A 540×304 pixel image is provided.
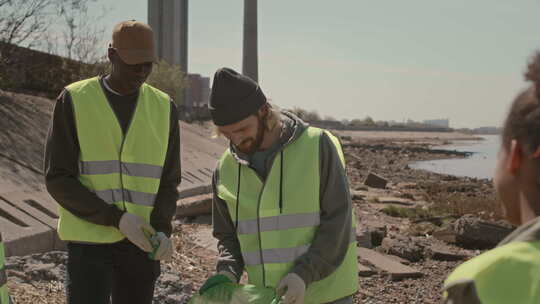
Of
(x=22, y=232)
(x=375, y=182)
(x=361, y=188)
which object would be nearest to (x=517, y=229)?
(x=22, y=232)

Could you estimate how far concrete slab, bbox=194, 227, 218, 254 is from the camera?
25.8ft

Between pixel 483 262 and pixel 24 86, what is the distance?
14006mm

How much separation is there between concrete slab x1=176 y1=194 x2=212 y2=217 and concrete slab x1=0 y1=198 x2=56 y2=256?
271cm

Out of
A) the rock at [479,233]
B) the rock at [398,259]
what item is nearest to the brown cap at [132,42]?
the rock at [398,259]

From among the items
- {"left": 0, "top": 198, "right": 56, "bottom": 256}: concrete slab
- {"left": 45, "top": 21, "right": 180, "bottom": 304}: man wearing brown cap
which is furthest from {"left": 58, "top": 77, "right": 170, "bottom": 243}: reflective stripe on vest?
{"left": 0, "top": 198, "right": 56, "bottom": 256}: concrete slab

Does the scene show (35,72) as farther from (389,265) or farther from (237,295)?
(237,295)

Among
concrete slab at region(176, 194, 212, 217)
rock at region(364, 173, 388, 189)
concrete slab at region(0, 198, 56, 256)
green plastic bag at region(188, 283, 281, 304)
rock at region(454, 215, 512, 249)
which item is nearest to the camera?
green plastic bag at region(188, 283, 281, 304)

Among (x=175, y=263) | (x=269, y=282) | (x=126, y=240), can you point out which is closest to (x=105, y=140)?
(x=126, y=240)

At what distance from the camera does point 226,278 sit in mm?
2732

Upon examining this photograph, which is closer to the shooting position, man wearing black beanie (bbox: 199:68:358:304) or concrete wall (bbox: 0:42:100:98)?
man wearing black beanie (bbox: 199:68:358:304)

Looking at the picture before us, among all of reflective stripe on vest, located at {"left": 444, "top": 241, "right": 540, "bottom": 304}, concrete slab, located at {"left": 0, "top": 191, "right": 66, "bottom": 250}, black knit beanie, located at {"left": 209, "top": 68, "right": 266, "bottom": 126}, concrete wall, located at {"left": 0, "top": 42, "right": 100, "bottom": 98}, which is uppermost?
black knit beanie, located at {"left": 209, "top": 68, "right": 266, "bottom": 126}

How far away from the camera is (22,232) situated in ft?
20.3

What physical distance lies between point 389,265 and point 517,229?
21.7 feet

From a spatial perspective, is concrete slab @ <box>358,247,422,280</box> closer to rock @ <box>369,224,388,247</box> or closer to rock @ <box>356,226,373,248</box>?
rock @ <box>356,226,373,248</box>
